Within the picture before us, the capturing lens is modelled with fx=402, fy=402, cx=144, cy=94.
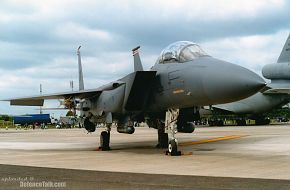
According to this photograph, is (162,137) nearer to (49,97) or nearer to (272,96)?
(49,97)

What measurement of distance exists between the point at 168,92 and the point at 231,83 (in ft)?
7.70

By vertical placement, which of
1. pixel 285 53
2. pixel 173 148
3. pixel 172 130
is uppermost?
pixel 285 53

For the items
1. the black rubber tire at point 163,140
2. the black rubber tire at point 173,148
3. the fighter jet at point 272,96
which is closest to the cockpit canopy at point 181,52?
the black rubber tire at point 173,148

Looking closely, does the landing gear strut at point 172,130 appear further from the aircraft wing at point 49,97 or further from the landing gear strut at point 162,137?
the aircraft wing at point 49,97

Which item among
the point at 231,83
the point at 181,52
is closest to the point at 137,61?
the point at 181,52

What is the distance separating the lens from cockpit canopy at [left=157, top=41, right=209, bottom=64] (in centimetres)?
1112

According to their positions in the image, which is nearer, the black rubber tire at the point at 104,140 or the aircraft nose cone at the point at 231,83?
the aircraft nose cone at the point at 231,83

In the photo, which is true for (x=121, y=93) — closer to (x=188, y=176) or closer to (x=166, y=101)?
(x=166, y=101)

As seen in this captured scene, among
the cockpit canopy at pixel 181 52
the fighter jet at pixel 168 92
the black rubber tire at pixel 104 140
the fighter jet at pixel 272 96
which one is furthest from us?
the fighter jet at pixel 272 96

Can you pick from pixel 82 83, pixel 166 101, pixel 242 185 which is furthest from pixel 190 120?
pixel 82 83

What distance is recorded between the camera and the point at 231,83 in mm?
9430

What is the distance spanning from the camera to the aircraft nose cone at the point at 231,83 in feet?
30.5

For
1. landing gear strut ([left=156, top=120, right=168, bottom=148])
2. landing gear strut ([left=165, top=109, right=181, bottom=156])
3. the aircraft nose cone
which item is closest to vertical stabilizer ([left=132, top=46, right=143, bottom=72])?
landing gear strut ([left=156, top=120, right=168, bottom=148])

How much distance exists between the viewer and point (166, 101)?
11523mm
